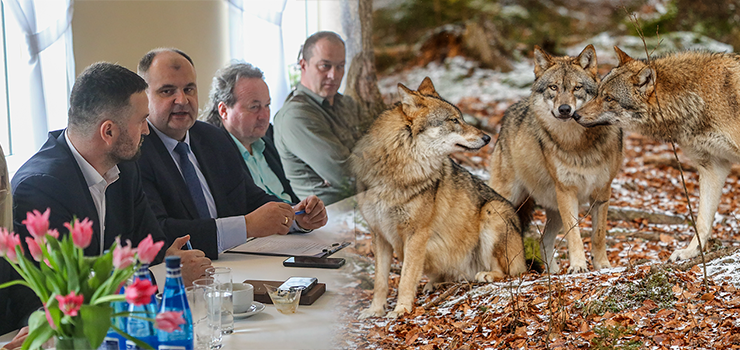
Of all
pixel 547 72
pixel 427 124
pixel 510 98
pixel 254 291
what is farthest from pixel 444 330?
pixel 510 98

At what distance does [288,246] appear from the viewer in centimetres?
244

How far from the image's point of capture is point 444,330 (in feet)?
8.98

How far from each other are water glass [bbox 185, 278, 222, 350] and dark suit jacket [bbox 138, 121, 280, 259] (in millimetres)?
853

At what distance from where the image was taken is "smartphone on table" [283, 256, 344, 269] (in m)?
2.18

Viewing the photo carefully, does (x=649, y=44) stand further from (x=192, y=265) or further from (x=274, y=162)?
(x=192, y=265)

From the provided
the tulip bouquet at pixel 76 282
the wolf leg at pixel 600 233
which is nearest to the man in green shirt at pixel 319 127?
the wolf leg at pixel 600 233

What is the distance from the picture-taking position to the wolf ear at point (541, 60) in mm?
3254

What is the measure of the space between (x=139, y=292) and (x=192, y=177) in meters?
1.52

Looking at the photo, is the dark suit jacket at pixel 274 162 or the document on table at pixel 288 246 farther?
the dark suit jacket at pixel 274 162

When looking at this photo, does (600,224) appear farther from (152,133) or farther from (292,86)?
(152,133)

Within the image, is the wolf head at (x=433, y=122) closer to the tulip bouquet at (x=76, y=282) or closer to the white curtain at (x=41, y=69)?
the white curtain at (x=41, y=69)

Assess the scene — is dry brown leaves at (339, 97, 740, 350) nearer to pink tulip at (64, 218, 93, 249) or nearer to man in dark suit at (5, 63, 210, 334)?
man in dark suit at (5, 63, 210, 334)

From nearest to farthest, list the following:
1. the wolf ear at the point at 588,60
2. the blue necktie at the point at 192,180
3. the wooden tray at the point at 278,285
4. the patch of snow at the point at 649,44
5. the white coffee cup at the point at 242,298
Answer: the white coffee cup at the point at 242,298 < the wooden tray at the point at 278,285 < the blue necktie at the point at 192,180 < the wolf ear at the point at 588,60 < the patch of snow at the point at 649,44

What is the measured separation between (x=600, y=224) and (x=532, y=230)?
1.20 m
